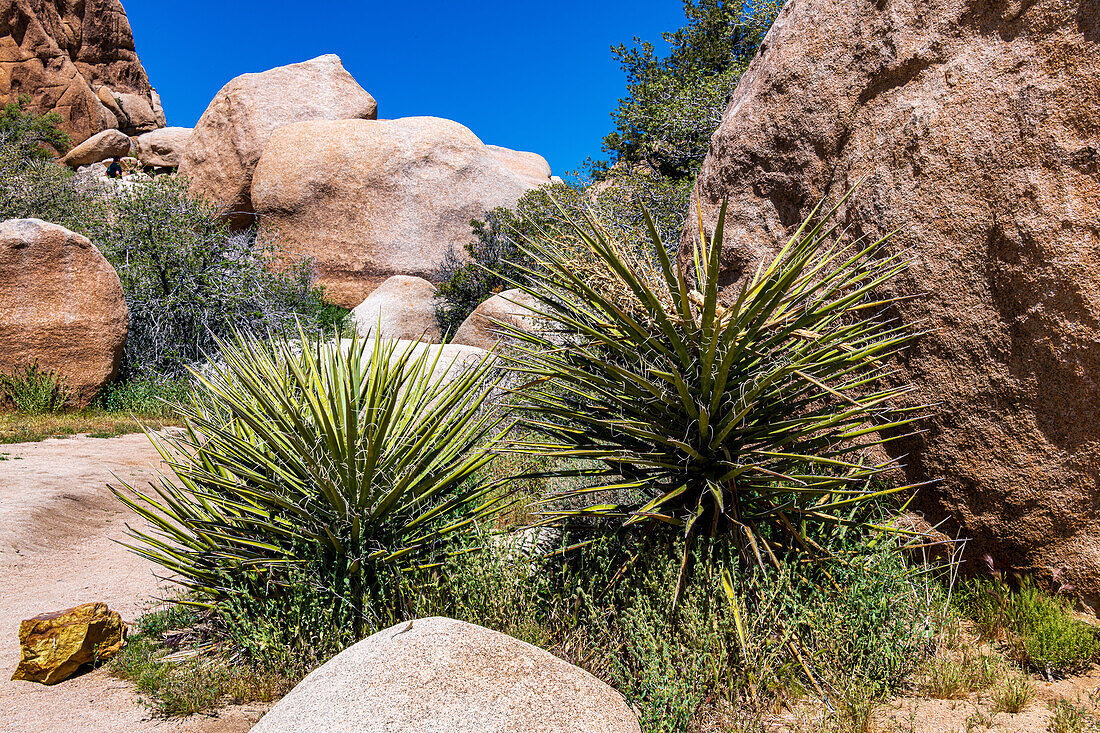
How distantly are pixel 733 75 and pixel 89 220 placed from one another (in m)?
12.5

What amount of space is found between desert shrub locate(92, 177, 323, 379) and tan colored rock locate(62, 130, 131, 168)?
1991 cm

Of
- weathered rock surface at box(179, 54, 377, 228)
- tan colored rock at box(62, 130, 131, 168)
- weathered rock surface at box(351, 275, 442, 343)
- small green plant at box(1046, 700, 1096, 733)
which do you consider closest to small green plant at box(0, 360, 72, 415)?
Answer: weathered rock surface at box(351, 275, 442, 343)

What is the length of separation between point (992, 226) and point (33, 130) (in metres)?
32.5

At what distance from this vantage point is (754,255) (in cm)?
466

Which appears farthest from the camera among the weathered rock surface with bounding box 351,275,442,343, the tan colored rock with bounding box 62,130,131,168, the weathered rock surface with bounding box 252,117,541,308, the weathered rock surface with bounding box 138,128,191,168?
the weathered rock surface with bounding box 138,128,191,168

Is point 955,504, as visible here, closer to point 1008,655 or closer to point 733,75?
point 1008,655

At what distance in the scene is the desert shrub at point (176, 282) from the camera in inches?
461

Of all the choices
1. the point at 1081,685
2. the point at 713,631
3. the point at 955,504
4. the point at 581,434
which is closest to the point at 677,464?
the point at 581,434

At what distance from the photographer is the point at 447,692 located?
2.51 metres

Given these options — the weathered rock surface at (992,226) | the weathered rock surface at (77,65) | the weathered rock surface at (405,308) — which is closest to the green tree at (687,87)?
the weathered rock surface at (405,308)

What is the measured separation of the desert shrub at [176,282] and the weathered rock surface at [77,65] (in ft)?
77.3

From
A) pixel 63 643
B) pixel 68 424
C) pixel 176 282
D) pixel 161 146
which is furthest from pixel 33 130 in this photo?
pixel 63 643

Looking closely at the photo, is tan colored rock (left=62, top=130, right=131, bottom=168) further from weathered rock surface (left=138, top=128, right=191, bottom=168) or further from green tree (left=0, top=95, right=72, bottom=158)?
weathered rock surface (left=138, top=128, right=191, bottom=168)

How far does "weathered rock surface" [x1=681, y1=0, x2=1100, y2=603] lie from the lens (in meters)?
3.34
